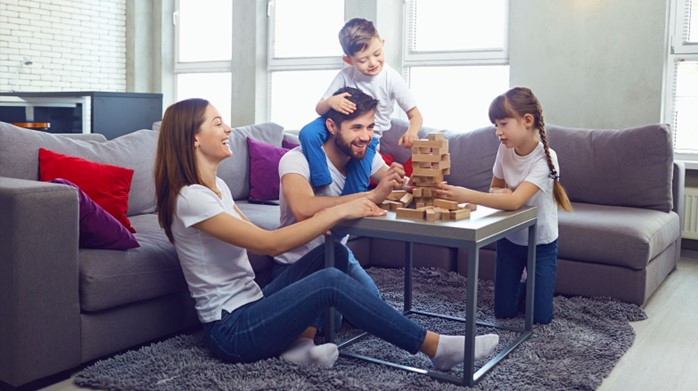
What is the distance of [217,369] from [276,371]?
200 mm

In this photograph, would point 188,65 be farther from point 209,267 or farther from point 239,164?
point 209,267

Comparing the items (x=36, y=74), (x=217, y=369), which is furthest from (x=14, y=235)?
(x=36, y=74)

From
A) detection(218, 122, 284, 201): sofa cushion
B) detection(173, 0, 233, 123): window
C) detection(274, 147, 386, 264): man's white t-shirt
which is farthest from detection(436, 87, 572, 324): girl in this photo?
detection(173, 0, 233, 123): window

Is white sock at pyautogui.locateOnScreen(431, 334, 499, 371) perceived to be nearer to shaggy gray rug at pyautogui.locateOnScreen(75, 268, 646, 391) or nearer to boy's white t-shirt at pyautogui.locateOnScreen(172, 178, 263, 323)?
shaggy gray rug at pyautogui.locateOnScreen(75, 268, 646, 391)

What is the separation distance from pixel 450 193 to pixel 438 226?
1.10 feet

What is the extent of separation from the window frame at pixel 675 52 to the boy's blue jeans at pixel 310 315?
343 cm

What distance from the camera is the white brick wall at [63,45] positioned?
23.1ft

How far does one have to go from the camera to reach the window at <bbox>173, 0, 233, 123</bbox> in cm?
734

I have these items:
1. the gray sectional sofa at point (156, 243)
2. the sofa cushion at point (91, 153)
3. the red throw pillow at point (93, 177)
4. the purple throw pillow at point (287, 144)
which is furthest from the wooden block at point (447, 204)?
the purple throw pillow at point (287, 144)

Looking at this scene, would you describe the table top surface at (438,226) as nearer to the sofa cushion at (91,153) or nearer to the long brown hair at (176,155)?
the long brown hair at (176,155)

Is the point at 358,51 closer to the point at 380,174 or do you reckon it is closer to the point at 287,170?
the point at 380,174

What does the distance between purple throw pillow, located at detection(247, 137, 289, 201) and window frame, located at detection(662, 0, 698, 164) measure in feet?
9.02

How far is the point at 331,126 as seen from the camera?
276 centimetres

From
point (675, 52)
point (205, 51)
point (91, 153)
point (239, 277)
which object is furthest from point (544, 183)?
point (205, 51)
